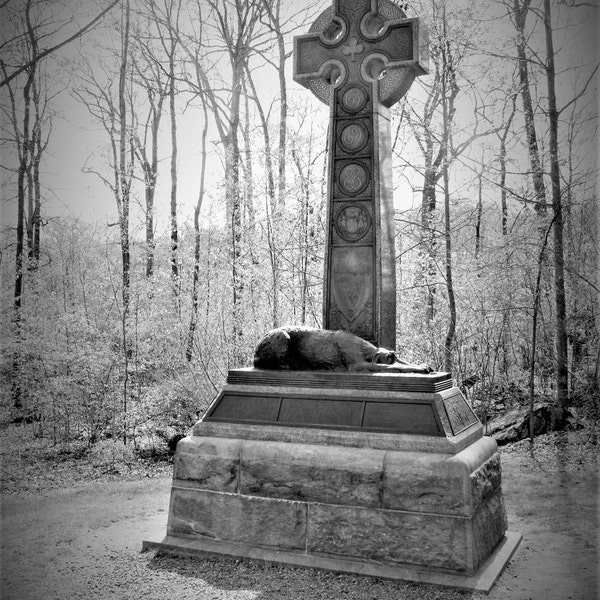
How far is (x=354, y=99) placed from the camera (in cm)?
517

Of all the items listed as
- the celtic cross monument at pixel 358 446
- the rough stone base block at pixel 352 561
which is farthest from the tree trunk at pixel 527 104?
the rough stone base block at pixel 352 561

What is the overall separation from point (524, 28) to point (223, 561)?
378 inches

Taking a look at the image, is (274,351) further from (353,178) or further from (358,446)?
(353,178)

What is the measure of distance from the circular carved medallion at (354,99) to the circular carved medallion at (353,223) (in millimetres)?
840

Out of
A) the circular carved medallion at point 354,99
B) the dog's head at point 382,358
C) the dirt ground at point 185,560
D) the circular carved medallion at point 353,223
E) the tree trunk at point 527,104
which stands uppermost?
the tree trunk at point 527,104

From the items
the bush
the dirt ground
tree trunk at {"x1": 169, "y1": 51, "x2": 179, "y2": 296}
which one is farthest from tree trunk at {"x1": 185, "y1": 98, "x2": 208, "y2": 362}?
the dirt ground

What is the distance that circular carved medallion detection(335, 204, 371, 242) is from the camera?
502 cm

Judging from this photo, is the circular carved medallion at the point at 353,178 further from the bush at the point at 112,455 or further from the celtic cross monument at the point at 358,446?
the bush at the point at 112,455

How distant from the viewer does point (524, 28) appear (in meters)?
10.1

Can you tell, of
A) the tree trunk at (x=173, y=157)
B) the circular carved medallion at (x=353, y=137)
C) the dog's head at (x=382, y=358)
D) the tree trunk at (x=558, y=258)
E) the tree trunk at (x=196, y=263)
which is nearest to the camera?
the dog's head at (x=382, y=358)

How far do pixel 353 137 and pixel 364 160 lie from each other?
0.75ft

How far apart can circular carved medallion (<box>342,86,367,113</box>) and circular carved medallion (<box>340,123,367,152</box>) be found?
149 millimetres

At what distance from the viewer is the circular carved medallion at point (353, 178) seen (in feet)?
16.6

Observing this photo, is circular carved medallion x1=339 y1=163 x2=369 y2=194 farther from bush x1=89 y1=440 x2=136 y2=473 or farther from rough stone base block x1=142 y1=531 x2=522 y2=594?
bush x1=89 y1=440 x2=136 y2=473
